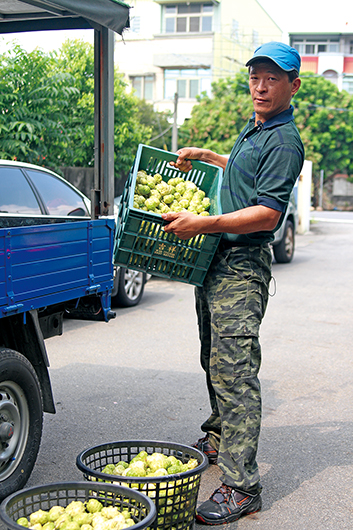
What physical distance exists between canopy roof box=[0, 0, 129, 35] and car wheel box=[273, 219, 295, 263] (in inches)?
370

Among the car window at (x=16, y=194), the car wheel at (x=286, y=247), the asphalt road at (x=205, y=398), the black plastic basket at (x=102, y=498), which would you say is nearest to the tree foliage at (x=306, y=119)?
the car wheel at (x=286, y=247)

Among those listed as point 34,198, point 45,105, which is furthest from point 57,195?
point 45,105

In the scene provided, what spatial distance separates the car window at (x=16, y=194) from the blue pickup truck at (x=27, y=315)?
1.67 meters

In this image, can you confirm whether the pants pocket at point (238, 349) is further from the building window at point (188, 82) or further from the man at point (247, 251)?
the building window at point (188, 82)

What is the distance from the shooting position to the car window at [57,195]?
592 centimetres

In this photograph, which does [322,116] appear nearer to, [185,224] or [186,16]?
[186,16]

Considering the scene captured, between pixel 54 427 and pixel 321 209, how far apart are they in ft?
136

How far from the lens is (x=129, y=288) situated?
8.69m

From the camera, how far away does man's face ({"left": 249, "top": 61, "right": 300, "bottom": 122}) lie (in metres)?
3.20

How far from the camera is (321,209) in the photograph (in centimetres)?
4397

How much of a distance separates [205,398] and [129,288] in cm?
377

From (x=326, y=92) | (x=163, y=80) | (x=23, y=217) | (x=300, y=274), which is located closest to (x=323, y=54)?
(x=326, y=92)

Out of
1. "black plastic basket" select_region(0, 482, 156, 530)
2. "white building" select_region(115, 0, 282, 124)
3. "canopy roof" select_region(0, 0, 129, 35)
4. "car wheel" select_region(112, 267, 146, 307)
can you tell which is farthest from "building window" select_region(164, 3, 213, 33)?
"black plastic basket" select_region(0, 482, 156, 530)

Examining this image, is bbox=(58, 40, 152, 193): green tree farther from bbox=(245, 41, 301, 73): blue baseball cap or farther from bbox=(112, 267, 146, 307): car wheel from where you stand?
bbox=(245, 41, 301, 73): blue baseball cap
